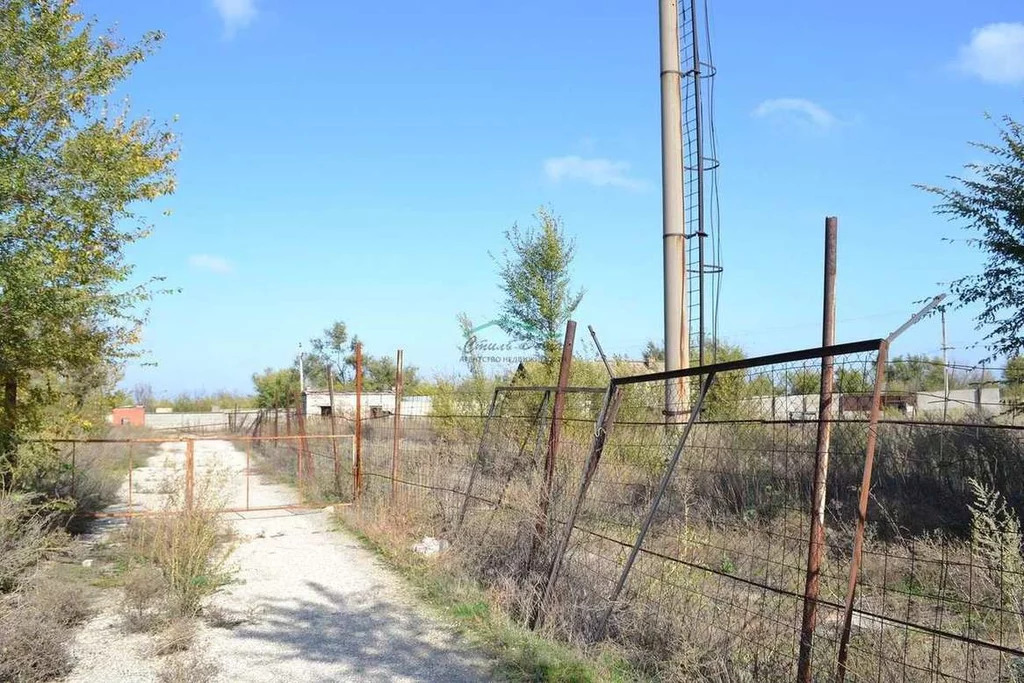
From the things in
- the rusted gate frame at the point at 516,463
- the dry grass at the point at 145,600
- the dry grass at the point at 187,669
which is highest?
the rusted gate frame at the point at 516,463

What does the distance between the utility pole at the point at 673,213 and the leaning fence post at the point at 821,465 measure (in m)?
9.06

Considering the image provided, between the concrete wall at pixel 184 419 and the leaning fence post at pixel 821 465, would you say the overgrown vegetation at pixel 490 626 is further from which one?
the concrete wall at pixel 184 419

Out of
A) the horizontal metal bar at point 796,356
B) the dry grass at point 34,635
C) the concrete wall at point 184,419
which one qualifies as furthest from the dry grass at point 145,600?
the concrete wall at point 184,419

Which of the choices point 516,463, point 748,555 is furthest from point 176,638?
point 748,555

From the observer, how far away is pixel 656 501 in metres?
5.40

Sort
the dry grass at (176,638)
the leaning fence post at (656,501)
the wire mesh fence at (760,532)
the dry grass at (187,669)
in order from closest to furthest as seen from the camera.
→ the wire mesh fence at (760,532) → the leaning fence post at (656,501) → the dry grass at (187,669) → the dry grass at (176,638)

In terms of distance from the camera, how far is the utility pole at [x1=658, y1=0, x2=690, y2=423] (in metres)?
13.7

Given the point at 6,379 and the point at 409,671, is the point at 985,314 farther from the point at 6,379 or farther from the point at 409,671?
the point at 6,379

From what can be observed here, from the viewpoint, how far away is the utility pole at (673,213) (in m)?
13.7

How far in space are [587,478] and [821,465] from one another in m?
2.49

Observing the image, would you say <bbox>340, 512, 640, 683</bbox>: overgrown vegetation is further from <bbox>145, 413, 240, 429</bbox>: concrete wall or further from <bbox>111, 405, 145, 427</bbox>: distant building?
<bbox>145, 413, 240, 429</bbox>: concrete wall

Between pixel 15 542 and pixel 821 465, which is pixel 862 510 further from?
pixel 15 542

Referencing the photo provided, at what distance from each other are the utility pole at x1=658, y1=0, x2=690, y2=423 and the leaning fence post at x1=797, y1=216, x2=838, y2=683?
906cm

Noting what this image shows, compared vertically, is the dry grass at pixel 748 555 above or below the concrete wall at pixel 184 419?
above
